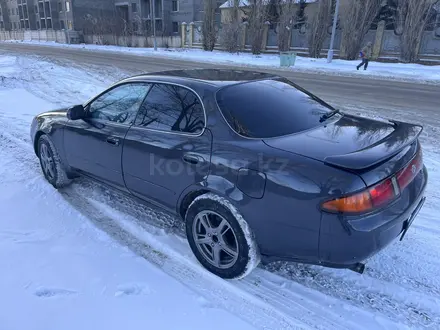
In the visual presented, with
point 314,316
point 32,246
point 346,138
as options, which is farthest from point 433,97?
point 32,246

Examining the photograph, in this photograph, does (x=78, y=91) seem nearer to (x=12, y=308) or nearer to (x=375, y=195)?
(x=12, y=308)

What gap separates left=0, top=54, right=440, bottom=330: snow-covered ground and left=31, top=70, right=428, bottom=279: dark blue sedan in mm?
330

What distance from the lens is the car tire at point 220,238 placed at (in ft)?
8.69

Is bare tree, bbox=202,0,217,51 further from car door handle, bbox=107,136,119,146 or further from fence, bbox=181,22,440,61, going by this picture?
car door handle, bbox=107,136,119,146

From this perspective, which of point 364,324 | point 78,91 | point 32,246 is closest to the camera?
point 364,324

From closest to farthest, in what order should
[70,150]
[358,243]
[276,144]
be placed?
[358,243] < [276,144] < [70,150]

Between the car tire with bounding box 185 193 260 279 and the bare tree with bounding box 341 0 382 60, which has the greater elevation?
the bare tree with bounding box 341 0 382 60

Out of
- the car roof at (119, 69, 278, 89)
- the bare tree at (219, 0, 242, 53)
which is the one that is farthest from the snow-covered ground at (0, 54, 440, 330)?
the bare tree at (219, 0, 242, 53)

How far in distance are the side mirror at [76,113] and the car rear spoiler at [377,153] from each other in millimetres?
2821

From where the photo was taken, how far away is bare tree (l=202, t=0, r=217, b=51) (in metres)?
33.2

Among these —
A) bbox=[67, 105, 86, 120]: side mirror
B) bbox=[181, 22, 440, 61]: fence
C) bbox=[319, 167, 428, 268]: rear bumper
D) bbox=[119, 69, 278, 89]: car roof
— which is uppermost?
bbox=[181, 22, 440, 61]: fence

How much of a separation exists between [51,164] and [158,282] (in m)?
2.53

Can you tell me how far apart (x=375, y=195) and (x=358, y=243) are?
34 centimetres

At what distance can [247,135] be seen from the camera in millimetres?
2725
